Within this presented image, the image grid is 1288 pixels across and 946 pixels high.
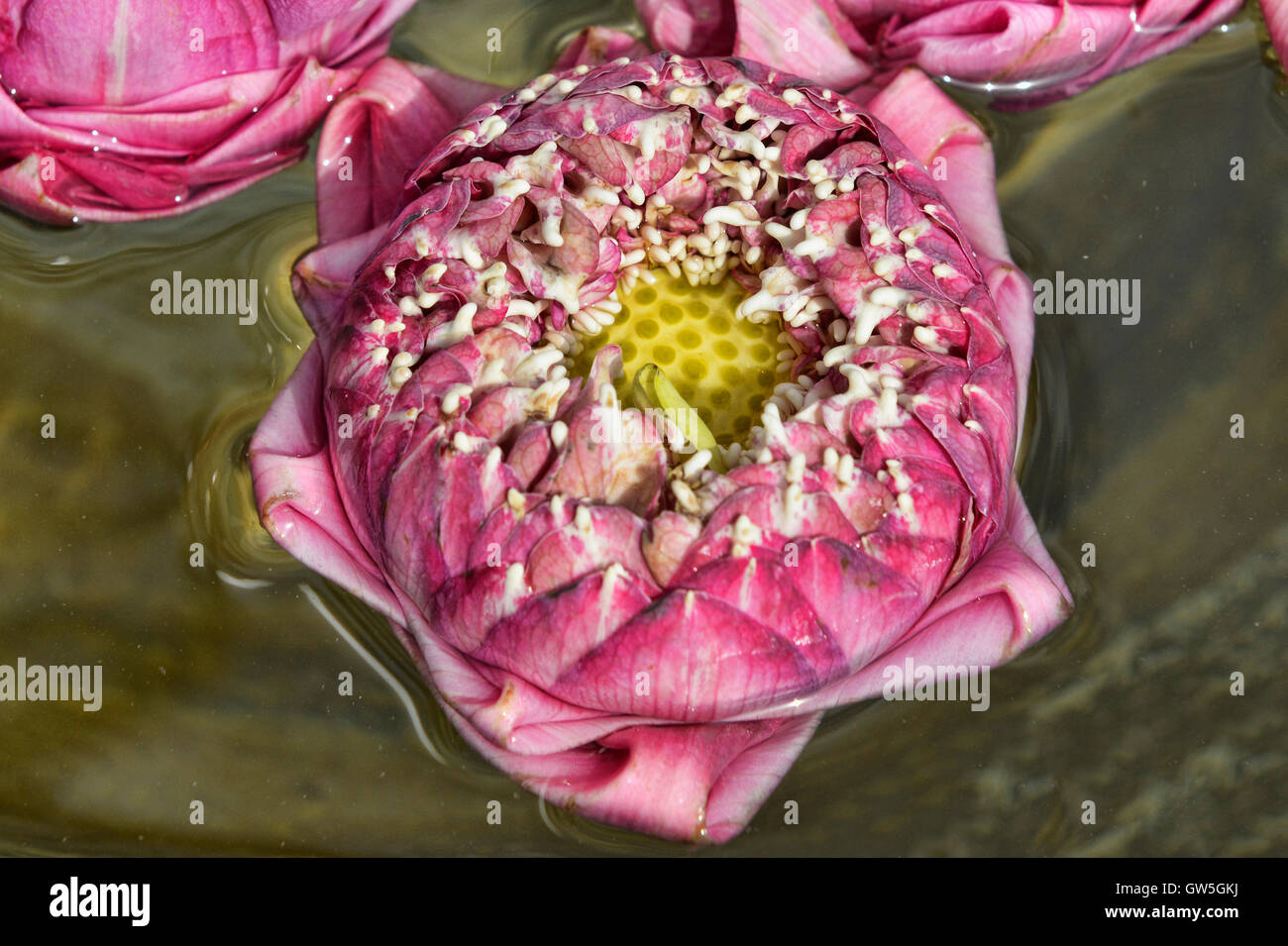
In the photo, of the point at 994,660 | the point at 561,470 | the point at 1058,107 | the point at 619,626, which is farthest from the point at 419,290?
the point at 1058,107

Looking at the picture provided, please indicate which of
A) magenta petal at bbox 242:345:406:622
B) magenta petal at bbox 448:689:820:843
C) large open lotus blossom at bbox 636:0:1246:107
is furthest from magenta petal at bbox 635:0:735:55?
magenta petal at bbox 448:689:820:843

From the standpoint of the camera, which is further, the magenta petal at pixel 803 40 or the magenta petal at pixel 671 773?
the magenta petal at pixel 803 40

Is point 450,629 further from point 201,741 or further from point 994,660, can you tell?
point 994,660

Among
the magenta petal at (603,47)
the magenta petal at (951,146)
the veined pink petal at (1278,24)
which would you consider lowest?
the magenta petal at (951,146)

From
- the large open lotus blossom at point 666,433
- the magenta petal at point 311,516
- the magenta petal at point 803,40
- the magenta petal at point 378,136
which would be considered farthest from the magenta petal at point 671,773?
the magenta petal at point 803,40

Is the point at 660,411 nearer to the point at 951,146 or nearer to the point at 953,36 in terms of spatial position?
the point at 951,146

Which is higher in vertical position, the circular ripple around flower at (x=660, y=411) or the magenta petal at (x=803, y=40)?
the magenta petal at (x=803, y=40)

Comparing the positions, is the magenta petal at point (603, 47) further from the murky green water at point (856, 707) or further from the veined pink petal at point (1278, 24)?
the veined pink petal at point (1278, 24)
